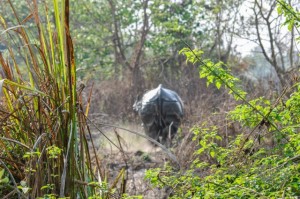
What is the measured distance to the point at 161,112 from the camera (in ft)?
42.1

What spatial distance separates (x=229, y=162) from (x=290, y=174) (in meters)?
0.93

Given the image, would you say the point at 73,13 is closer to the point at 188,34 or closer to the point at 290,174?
the point at 188,34

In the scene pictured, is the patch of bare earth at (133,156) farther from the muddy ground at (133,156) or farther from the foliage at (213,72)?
the foliage at (213,72)

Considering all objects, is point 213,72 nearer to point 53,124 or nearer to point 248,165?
point 248,165

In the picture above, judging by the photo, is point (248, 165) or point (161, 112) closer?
point (248, 165)

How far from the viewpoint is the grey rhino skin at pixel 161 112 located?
503 inches

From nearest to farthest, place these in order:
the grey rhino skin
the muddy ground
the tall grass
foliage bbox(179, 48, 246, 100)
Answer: the tall grass → foliage bbox(179, 48, 246, 100) → the muddy ground → the grey rhino skin

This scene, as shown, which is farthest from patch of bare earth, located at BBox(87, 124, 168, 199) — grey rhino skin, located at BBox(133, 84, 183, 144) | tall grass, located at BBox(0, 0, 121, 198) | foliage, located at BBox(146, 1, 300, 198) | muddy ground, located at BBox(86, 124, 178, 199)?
tall grass, located at BBox(0, 0, 121, 198)

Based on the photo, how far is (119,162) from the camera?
11.6 m

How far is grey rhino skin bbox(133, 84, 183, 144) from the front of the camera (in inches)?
503

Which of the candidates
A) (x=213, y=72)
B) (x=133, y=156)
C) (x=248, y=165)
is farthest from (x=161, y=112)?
(x=213, y=72)

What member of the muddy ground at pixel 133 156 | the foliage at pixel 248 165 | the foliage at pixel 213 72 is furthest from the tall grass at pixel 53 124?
the muddy ground at pixel 133 156

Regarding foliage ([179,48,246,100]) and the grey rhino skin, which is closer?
foliage ([179,48,246,100])

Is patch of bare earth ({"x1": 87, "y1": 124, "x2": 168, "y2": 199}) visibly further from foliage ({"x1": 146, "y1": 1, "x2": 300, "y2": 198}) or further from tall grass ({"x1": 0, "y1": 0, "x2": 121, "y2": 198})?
tall grass ({"x1": 0, "y1": 0, "x2": 121, "y2": 198})
